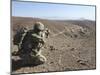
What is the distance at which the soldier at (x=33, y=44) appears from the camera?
317 centimetres

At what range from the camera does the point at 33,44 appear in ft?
10.5

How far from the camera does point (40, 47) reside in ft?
10.6

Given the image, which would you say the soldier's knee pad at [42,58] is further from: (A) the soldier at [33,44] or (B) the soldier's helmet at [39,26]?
(B) the soldier's helmet at [39,26]

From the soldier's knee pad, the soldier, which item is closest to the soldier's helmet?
the soldier

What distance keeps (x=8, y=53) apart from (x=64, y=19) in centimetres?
91

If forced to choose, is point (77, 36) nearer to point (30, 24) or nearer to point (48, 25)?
point (48, 25)

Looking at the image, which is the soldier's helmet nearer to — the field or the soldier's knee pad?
the field

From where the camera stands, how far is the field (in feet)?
10.5

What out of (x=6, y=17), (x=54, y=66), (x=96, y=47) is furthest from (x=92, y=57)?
(x=6, y=17)

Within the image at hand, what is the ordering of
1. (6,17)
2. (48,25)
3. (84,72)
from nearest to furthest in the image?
1. (6,17)
2. (48,25)
3. (84,72)

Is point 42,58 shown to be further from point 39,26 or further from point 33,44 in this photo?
point 39,26

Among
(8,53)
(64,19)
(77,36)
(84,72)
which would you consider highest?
(64,19)

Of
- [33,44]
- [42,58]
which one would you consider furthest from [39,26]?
[42,58]

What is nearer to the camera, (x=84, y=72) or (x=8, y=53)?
(x=8, y=53)
